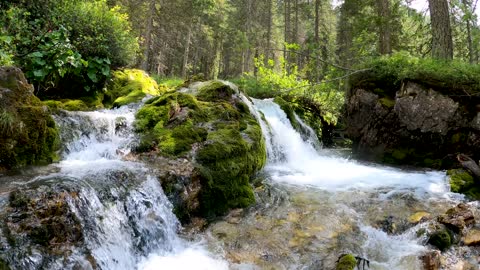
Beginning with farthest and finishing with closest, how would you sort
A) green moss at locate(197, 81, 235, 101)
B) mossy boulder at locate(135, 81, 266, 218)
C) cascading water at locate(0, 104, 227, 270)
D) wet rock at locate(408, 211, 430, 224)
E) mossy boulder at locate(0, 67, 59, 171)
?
green moss at locate(197, 81, 235, 101), mossy boulder at locate(135, 81, 266, 218), wet rock at locate(408, 211, 430, 224), mossy boulder at locate(0, 67, 59, 171), cascading water at locate(0, 104, 227, 270)

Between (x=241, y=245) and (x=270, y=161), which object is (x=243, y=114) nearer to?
(x=270, y=161)

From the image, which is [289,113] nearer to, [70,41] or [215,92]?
[215,92]

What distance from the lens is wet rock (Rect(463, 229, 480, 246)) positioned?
516 cm

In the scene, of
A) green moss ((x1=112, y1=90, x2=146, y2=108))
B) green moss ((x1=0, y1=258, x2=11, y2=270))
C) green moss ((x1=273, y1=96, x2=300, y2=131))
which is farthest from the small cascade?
green moss ((x1=112, y1=90, x2=146, y2=108))

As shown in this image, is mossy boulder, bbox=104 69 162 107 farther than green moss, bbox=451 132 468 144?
Yes

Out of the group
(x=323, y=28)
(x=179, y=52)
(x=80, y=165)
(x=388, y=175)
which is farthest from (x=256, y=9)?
(x=80, y=165)

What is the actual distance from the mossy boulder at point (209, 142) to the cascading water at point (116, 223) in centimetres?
84

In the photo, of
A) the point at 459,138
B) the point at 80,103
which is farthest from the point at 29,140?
the point at 459,138

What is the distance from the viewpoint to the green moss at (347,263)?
14.7 ft

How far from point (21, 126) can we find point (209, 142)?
3125mm

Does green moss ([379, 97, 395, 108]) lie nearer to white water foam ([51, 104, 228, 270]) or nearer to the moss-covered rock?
the moss-covered rock

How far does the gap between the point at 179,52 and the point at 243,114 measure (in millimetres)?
29335

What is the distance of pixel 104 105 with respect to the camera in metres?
11.6

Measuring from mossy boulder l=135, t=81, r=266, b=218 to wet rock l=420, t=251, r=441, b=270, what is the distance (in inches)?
117
